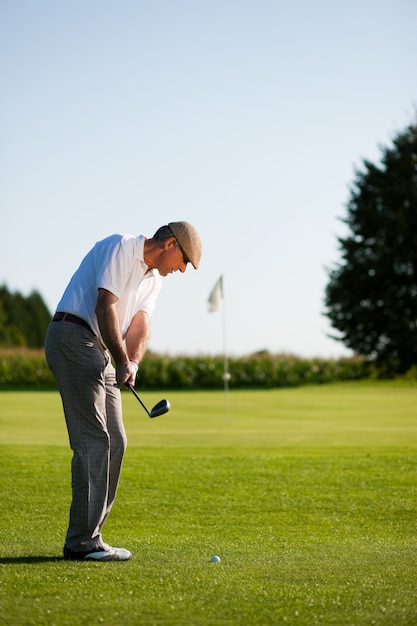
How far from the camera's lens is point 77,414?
4.70 meters

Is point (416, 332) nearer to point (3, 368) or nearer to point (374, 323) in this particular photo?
point (374, 323)

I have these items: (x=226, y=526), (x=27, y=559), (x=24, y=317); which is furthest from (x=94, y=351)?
(x=24, y=317)

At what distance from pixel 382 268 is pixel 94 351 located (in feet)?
109

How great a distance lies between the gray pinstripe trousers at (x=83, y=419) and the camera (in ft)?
15.4

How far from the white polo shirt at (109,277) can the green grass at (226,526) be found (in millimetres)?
1393

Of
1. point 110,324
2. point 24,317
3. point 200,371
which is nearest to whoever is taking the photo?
point 110,324

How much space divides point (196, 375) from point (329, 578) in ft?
86.9

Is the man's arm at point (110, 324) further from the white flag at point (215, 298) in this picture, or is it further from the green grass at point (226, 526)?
the white flag at point (215, 298)

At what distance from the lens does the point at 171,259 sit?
16.0ft

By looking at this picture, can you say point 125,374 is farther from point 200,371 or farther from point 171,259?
point 200,371

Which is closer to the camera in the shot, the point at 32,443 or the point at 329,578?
the point at 329,578

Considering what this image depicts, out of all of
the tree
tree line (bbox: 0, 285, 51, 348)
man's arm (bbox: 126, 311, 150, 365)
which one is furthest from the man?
tree line (bbox: 0, 285, 51, 348)

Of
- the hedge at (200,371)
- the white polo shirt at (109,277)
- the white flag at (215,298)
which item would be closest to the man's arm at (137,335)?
the white polo shirt at (109,277)

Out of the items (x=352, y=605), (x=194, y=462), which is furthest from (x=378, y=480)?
(x=352, y=605)
